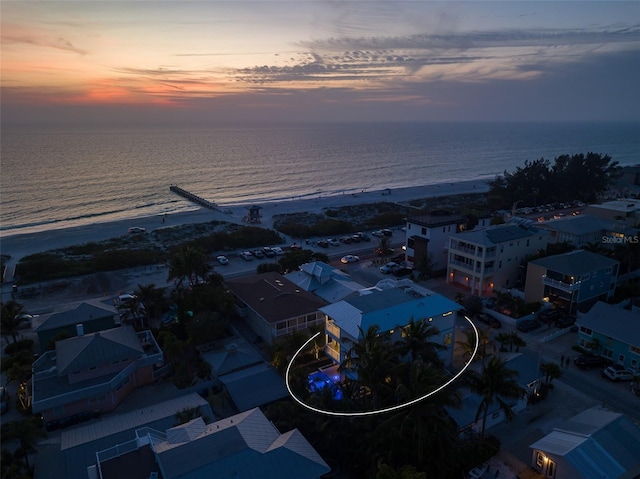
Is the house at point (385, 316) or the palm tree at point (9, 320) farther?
the palm tree at point (9, 320)

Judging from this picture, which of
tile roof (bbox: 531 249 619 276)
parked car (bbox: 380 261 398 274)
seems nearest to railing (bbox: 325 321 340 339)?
parked car (bbox: 380 261 398 274)

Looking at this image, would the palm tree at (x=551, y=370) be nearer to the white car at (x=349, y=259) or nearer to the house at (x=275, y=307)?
the house at (x=275, y=307)

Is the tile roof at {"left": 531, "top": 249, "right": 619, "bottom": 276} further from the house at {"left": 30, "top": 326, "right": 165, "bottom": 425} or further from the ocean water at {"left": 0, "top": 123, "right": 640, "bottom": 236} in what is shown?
the ocean water at {"left": 0, "top": 123, "right": 640, "bottom": 236}

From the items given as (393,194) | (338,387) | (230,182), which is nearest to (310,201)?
(393,194)

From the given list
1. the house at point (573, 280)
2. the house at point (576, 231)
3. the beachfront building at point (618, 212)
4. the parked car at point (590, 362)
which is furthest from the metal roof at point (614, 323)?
the beachfront building at point (618, 212)

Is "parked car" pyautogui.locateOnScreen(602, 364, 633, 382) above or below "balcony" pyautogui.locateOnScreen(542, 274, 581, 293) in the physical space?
below

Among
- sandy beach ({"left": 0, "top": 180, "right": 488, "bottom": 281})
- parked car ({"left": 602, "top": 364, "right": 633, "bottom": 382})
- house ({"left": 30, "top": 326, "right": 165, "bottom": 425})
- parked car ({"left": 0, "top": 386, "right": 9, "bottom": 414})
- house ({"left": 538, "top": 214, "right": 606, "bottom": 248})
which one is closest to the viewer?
house ({"left": 30, "top": 326, "right": 165, "bottom": 425})

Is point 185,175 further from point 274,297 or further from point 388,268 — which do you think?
point 274,297
